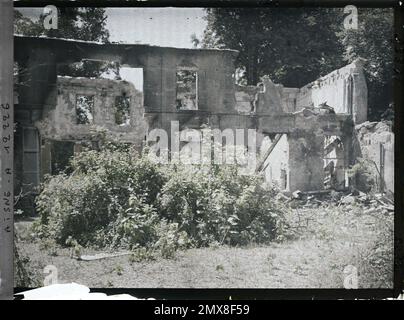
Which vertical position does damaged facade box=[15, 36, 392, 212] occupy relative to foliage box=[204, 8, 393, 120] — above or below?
below

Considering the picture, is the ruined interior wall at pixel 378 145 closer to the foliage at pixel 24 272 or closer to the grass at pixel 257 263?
the grass at pixel 257 263

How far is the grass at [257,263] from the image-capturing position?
5883 mm

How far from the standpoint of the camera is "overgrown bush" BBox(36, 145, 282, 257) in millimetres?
6000

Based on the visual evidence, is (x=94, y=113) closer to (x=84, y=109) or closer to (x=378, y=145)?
(x=84, y=109)

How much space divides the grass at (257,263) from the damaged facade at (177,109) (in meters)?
0.69

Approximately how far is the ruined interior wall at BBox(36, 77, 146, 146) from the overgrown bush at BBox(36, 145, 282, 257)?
256 mm

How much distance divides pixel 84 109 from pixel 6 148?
3.51ft

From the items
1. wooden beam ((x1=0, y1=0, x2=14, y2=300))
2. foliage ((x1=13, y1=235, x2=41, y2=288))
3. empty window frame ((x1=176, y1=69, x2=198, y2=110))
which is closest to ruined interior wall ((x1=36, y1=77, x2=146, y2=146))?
wooden beam ((x1=0, y1=0, x2=14, y2=300))

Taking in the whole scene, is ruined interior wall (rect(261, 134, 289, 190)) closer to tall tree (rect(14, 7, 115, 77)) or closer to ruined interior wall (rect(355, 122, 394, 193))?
ruined interior wall (rect(355, 122, 394, 193))

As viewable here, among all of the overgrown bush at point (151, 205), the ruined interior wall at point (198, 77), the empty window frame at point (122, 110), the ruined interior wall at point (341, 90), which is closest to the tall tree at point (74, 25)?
the empty window frame at point (122, 110)

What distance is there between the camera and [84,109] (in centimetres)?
610

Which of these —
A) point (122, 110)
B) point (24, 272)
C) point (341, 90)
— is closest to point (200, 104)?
point (122, 110)

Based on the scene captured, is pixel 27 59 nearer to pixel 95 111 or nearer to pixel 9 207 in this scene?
pixel 95 111
